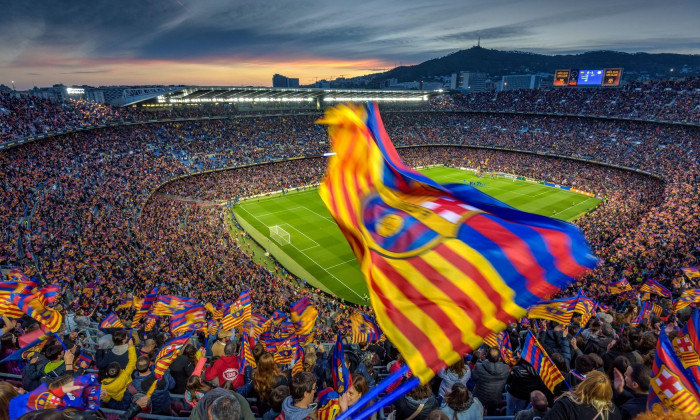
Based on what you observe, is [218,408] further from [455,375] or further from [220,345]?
[220,345]

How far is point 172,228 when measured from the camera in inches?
1240

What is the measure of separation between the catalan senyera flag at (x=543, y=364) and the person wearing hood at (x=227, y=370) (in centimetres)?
424

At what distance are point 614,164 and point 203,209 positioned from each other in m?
52.4

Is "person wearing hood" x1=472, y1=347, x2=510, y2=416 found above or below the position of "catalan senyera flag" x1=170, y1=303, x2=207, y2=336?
above

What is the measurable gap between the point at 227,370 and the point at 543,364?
449cm

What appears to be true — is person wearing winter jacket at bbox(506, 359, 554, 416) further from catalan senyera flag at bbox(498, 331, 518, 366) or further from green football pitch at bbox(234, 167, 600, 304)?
green football pitch at bbox(234, 167, 600, 304)

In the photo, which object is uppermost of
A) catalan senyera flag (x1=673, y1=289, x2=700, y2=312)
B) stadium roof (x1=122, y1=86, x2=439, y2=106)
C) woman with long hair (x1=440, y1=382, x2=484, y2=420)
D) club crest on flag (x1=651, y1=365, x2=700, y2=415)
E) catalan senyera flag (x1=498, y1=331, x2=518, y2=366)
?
stadium roof (x1=122, y1=86, x2=439, y2=106)

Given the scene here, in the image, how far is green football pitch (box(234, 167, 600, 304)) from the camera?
26.9 meters

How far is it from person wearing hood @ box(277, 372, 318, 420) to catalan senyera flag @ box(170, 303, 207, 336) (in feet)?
21.6

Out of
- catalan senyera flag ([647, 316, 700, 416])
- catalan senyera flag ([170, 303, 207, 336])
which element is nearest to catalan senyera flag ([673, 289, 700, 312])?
catalan senyera flag ([647, 316, 700, 416])

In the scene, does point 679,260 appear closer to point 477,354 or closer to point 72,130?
point 477,354

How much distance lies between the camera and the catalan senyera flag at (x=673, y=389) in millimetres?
3377

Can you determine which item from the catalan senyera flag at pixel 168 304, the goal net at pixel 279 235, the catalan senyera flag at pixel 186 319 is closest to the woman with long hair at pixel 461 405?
the catalan senyera flag at pixel 186 319

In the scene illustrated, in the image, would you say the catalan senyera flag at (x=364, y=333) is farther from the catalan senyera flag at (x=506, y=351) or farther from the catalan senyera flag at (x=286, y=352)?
the catalan senyera flag at (x=506, y=351)
